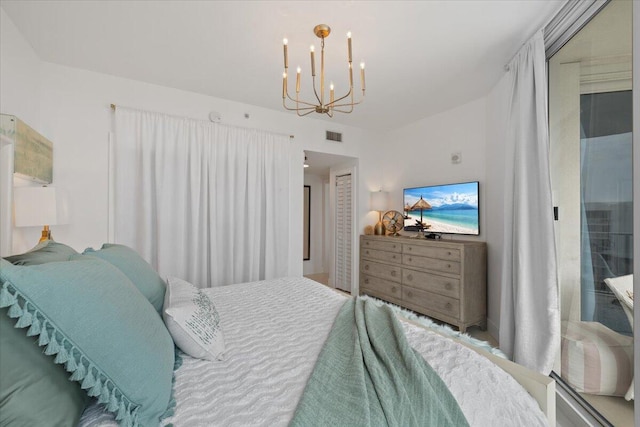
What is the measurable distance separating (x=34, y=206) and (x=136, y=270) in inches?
41.3

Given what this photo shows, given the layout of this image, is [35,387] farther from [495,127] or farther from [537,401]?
[495,127]

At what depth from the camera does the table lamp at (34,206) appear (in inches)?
68.0

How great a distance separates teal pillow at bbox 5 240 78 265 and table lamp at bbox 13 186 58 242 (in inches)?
33.1

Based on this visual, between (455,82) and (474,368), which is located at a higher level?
(455,82)

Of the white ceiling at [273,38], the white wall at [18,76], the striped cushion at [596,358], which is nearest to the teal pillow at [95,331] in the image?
the white ceiling at [273,38]

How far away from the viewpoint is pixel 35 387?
663 millimetres

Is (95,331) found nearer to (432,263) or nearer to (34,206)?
(34,206)

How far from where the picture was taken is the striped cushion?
1433 millimetres

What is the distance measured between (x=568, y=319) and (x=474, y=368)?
130 centimetres

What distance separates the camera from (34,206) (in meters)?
1.78

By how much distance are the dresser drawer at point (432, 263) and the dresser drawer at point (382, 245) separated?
156 mm

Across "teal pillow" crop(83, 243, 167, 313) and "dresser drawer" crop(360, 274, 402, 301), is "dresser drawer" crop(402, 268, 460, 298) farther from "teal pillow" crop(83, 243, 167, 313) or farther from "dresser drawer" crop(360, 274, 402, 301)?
"teal pillow" crop(83, 243, 167, 313)

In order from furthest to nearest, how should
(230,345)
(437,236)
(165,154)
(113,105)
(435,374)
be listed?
1. (437,236)
2. (165,154)
3. (113,105)
4. (230,345)
5. (435,374)

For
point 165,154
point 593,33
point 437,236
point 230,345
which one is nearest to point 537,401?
point 230,345
